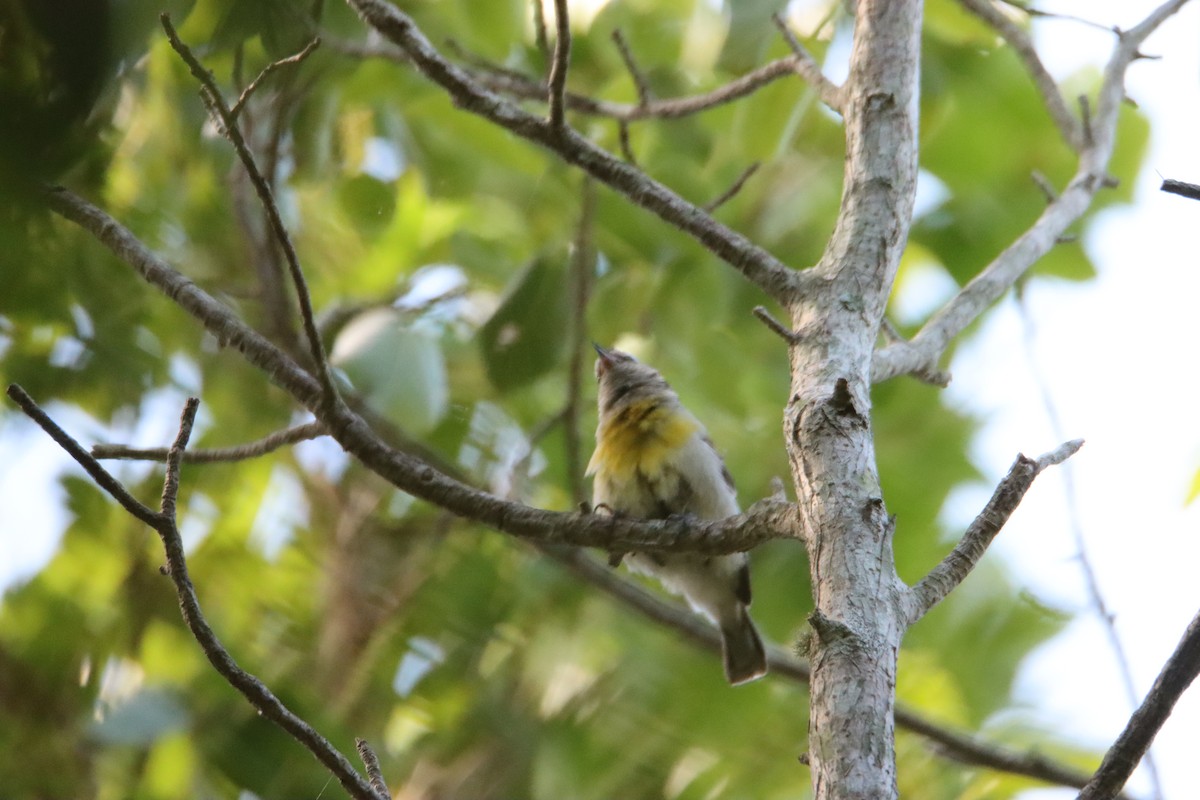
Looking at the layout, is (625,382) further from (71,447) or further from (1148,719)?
(1148,719)

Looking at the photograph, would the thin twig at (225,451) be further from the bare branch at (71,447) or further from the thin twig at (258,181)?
the bare branch at (71,447)

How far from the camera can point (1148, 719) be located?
147 centimetres

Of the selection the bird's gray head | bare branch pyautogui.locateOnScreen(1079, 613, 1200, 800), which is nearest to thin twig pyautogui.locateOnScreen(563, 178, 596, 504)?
the bird's gray head

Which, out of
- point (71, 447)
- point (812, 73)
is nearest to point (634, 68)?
point (812, 73)

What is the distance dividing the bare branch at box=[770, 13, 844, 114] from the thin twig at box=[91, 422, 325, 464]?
4.80 feet

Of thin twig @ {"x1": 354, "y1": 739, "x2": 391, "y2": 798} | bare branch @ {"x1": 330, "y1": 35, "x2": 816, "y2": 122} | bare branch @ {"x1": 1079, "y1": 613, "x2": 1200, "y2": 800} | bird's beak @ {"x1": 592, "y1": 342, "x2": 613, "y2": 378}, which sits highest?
bird's beak @ {"x1": 592, "y1": 342, "x2": 613, "y2": 378}

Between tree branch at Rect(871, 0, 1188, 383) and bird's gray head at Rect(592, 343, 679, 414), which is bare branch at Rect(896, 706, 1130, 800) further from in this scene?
bird's gray head at Rect(592, 343, 679, 414)

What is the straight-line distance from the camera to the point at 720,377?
404 cm

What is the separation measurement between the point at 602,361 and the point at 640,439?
0.73 meters

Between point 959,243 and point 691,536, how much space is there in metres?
2.29

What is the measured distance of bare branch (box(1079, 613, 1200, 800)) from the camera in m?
1.44

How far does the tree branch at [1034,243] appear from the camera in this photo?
253 cm

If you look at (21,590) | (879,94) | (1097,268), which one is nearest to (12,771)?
(21,590)

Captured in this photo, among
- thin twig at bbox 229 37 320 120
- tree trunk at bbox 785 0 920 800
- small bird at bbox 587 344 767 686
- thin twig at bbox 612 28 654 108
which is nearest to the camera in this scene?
tree trunk at bbox 785 0 920 800
